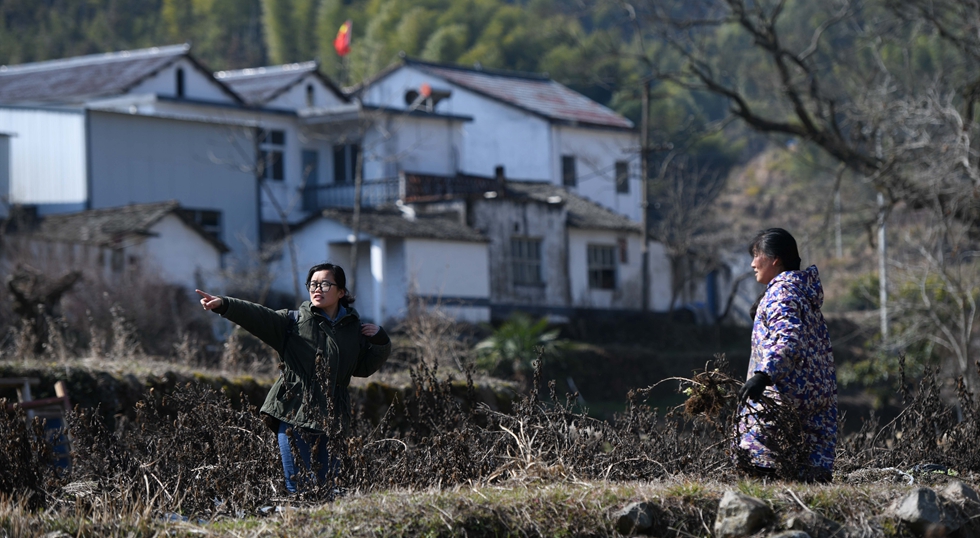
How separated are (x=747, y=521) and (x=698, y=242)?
3268 cm

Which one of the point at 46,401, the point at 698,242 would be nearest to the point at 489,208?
the point at 698,242

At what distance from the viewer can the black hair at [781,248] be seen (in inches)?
266

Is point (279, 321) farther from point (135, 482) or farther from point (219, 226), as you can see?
point (219, 226)

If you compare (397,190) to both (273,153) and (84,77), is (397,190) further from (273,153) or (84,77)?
(84,77)

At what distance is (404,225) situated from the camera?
2917cm

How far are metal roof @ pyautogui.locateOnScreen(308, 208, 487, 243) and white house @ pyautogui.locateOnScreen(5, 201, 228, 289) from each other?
317cm

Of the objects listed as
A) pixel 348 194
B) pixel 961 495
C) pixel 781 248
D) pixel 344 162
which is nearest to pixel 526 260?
pixel 348 194

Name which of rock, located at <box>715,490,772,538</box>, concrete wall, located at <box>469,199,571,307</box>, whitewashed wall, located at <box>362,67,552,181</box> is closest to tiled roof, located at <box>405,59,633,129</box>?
whitewashed wall, located at <box>362,67,552,181</box>

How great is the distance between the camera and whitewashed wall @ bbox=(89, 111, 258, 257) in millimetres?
29453

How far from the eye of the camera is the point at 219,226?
31750 mm

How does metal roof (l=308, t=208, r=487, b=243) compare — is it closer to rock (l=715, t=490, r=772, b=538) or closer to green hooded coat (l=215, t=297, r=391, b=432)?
green hooded coat (l=215, t=297, r=391, b=432)

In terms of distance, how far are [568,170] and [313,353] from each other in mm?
34726

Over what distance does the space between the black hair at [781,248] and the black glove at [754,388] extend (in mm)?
731

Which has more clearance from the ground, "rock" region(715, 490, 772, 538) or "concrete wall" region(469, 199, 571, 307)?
"concrete wall" region(469, 199, 571, 307)
